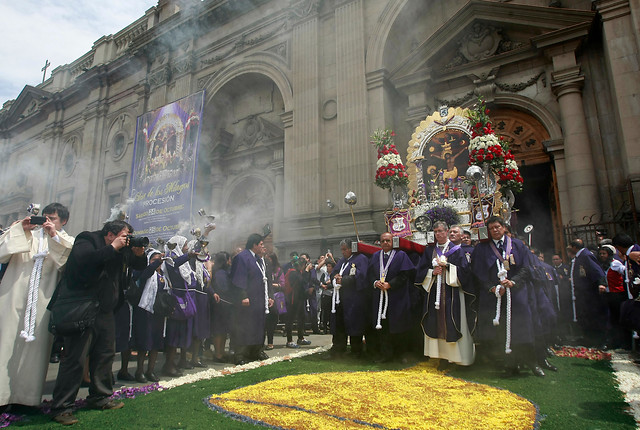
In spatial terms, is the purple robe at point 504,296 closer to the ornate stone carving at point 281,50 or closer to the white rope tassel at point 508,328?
the white rope tassel at point 508,328

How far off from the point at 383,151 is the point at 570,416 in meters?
7.00

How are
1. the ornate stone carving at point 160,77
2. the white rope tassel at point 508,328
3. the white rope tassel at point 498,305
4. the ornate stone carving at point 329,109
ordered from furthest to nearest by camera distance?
1. the ornate stone carving at point 160,77
2. the ornate stone carving at point 329,109
3. the white rope tassel at point 498,305
4. the white rope tassel at point 508,328

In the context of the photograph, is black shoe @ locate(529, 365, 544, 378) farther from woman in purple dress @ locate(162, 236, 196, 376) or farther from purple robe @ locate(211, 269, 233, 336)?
woman in purple dress @ locate(162, 236, 196, 376)

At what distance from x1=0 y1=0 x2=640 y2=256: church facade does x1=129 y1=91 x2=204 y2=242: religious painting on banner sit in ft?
8.39

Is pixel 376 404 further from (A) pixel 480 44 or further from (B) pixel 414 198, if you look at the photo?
(A) pixel 480 44

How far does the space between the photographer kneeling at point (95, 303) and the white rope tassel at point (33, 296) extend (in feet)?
0.64

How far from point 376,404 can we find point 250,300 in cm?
307

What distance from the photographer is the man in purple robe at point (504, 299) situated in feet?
15.0

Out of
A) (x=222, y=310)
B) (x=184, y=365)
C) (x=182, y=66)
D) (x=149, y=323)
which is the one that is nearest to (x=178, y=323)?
(x=149, y=323)

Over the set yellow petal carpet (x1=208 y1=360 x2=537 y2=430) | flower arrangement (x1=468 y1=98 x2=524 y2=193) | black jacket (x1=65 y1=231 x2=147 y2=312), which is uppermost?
flower arrangement (x1=468 y1=98 x2=524 y2=193)

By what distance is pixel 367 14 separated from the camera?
13.0m

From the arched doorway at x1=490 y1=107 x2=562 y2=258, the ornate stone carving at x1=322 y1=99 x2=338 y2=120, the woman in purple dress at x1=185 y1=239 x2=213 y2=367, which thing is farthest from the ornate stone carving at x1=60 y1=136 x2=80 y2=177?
the arched doorway at x1=490 y1=107 x2=562 y2=258

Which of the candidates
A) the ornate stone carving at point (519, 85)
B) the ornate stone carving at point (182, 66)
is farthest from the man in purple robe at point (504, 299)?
the ornate stone carving at point (182, 66)

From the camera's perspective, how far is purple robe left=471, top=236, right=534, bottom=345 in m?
4.56
